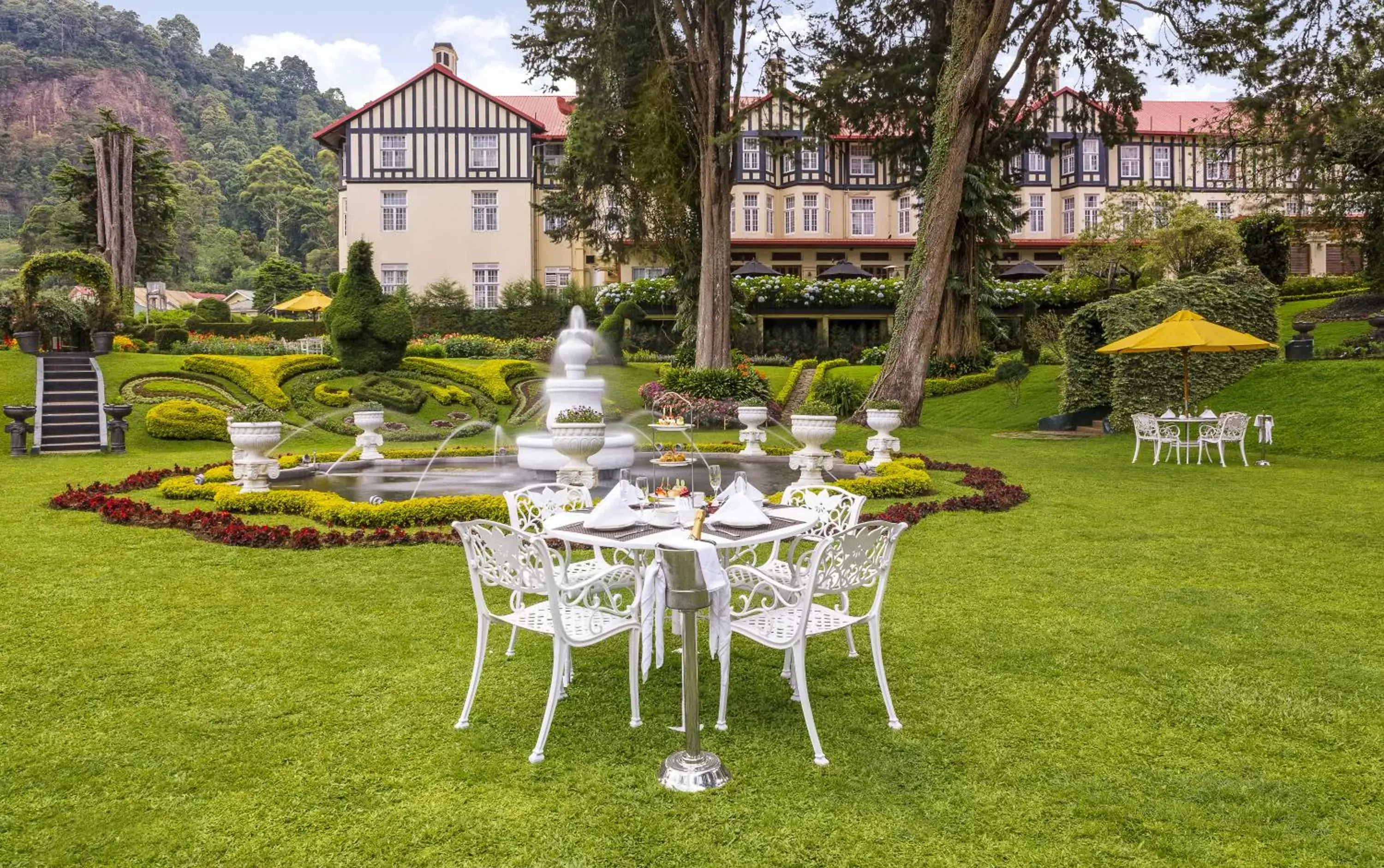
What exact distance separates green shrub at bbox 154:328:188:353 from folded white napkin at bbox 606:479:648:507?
23.4m

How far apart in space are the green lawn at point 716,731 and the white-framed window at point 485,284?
30972 millimetres

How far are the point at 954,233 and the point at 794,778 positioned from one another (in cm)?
2093

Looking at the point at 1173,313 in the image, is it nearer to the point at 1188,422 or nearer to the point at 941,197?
the point at 1188,422

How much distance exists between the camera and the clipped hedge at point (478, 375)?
21.0 m

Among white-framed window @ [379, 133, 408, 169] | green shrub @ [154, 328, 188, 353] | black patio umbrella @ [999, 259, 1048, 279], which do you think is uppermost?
white-framed window @ [379, 133, 408, 169]

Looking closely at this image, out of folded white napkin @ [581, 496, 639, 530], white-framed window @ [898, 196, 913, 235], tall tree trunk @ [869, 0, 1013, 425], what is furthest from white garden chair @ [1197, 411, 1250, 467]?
white-framed window @ [898, 196, 913, 235]

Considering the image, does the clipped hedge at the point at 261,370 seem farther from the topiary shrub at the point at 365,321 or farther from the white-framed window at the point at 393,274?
the white-framed window at the point at 393,274

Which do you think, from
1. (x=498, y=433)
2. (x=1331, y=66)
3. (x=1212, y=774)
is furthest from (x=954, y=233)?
(x=1212, y=774)

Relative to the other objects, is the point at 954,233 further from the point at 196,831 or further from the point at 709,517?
the point at 196,831

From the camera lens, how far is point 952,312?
2305 cm

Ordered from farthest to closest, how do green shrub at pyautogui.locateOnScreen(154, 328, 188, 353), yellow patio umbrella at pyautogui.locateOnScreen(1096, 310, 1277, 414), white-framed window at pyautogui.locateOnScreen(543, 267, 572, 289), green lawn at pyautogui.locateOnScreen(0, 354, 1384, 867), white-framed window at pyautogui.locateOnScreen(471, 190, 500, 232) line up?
white-framed window at pyautogui.locateOnScreen(543, 267, 572, 289), white-framed window at pyautogui.locateOnScreen(471, 190, 500, 232), green shrub at pyautogui.locateOnScreen(154, 328, 188, 353), yellow patio umbrella at pyautogui.locateOnScreen(1096, 310, 1277, 414), green lawn at pyautogui.locateOnScreen(0, 354, 1384, 867)

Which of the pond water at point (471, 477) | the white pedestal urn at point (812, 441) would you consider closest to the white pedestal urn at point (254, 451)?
the pond water at point (471, 477)

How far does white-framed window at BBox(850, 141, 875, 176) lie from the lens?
40656 mm

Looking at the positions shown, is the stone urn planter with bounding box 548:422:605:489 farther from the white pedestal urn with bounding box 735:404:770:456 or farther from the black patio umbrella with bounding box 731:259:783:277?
the black patio umbrella with bounding box 731:259:783:277
